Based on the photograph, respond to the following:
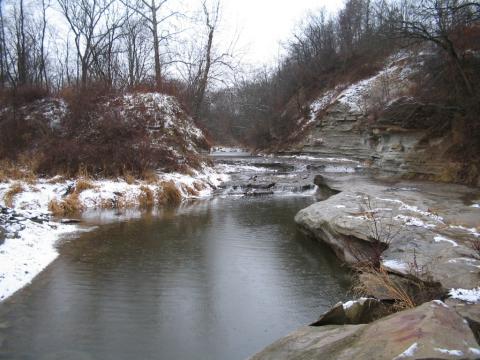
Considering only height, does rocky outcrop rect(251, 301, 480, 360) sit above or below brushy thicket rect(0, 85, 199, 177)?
below

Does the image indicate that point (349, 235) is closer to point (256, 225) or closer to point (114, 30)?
point (256, 225)

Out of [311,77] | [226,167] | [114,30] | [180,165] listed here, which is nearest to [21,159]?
[180,165]

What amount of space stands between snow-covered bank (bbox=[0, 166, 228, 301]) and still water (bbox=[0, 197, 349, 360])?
1.07 feet

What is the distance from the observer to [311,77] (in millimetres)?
43938

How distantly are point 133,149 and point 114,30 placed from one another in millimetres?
12542

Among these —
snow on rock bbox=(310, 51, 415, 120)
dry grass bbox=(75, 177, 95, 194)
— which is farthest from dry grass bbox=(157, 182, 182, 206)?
snow on rock bbox=(310, 51, 415, 120)

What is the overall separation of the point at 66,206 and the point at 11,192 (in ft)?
5.53

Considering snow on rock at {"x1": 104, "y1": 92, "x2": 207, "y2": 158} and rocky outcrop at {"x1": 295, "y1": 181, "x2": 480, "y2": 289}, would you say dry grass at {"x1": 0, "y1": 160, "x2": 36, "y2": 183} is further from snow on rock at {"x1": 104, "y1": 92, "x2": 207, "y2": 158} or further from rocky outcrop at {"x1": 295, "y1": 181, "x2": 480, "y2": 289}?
rocky outcrop at {"x1": 295, "y1": 181, "x2": 480, "y2": 289}

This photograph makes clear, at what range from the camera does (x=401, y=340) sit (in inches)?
118

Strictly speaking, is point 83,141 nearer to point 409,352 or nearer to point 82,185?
point 82,185

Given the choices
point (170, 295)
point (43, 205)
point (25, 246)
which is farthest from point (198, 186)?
point (170, 295)

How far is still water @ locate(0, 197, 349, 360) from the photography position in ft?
16.5

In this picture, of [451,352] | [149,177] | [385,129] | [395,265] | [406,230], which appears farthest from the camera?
[385,129]

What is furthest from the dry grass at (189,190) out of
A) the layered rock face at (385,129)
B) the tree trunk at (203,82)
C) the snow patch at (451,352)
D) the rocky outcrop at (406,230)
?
the snow patch at (451,352)
